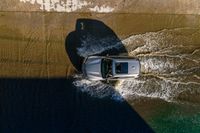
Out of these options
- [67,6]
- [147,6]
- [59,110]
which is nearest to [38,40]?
[67,6]

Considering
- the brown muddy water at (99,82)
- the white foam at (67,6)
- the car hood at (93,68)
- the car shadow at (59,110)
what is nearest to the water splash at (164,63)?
the brown muddy water at (99,82)

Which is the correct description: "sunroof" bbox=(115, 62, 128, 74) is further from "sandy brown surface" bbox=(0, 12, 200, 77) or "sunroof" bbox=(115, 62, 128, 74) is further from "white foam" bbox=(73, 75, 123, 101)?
"sandy brown surface" bbox=(0, 12, 200, 77)

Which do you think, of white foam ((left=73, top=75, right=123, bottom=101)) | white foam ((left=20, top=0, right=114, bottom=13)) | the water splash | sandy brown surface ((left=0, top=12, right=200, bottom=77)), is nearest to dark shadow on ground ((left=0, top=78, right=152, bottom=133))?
white foam ((left=73, top=75, right=123, bottom=101))

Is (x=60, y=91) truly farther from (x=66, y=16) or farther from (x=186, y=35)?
(x=186, y=35)

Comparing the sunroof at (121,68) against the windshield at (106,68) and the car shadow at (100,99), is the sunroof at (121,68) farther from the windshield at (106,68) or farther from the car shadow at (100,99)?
the car shadow at (100,99)

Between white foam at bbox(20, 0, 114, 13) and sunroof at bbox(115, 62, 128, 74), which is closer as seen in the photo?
sunroof at bbox(115, 62, 128, 74)
